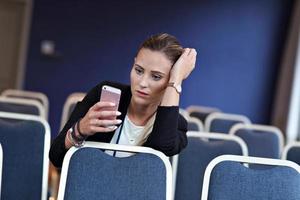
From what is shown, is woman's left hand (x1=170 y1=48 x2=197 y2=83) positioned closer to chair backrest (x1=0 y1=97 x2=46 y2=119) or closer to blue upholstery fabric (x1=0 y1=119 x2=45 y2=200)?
blue upholstery fabric (x1=0 y1=119 x2=45 y2=200)

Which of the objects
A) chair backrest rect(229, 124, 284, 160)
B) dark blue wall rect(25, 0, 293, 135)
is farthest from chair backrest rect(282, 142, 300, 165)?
dark blue wall rect(25, 0, 293, 135)

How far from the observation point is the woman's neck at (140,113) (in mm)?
2635

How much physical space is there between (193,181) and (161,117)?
130 centimetres

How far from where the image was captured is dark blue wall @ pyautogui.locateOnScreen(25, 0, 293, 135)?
30.2 feet

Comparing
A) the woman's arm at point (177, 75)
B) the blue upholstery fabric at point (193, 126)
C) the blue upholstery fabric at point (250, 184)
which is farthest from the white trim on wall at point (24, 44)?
the blue upholstery fabric at point (250, 184)

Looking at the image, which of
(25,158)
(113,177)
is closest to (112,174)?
(113,177)

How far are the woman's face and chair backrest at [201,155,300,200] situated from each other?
0.35m

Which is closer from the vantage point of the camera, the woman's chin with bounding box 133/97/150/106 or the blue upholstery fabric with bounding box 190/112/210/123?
the woman's chin with bounding box 133/97/150/106

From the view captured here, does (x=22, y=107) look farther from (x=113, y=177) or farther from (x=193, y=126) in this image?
(x=113, y=177)

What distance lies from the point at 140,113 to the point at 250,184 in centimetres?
50

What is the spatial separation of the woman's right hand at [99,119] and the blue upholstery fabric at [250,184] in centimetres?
46

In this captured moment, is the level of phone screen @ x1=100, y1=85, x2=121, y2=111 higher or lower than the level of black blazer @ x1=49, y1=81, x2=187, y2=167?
higher

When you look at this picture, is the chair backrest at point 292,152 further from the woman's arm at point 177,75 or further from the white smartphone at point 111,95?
the white smartphone at point 111,95

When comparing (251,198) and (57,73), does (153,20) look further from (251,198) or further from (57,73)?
(251,198)
